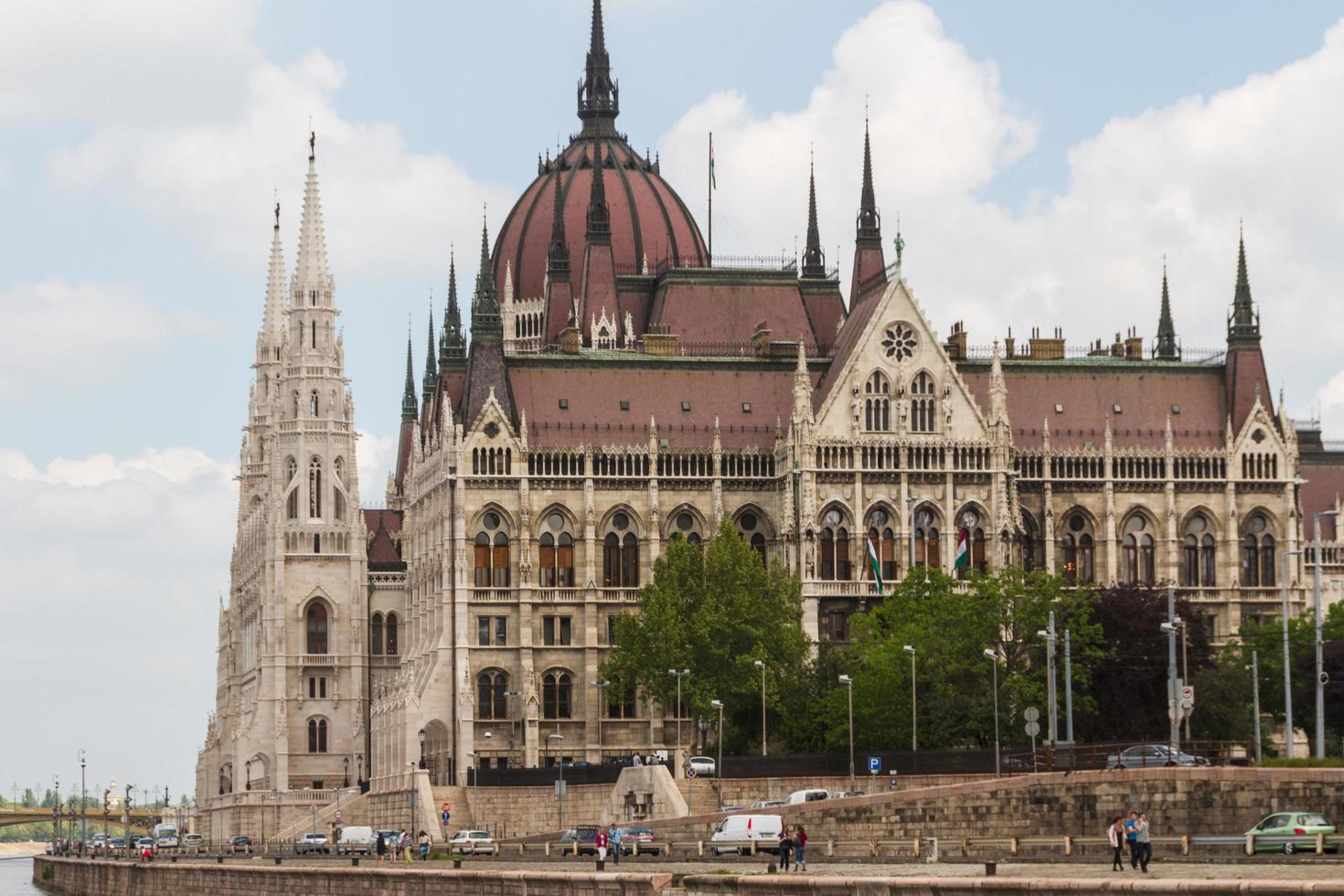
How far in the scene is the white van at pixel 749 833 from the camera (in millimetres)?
101938

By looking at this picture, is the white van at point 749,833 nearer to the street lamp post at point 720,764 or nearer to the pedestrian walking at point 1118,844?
the street lamp post at point 720,764

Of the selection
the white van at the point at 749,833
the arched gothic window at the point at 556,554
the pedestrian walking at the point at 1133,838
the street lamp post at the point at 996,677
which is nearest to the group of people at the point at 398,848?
the white van at the point at 749,833

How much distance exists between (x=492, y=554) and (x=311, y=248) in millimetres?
32327

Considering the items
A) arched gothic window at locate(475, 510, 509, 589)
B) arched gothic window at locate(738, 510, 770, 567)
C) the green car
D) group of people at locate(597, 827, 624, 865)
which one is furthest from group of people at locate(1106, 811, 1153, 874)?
arched gothic window at locate(738, 510, 770, 567)

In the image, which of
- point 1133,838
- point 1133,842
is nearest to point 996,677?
point 1133,838

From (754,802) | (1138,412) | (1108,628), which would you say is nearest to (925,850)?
(754,802)

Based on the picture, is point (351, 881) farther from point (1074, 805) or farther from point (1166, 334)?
point (1166, 334)

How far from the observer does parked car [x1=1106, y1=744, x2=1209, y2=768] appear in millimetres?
104938

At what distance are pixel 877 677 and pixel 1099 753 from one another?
2488cm

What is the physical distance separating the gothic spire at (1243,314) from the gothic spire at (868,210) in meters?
19.9

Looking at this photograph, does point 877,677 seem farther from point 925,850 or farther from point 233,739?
point 233,739

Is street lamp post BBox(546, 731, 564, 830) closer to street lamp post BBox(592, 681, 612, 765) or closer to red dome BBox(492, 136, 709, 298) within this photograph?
street lamp post BBox(592, 681, 612, 765)

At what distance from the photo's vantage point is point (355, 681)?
175 m

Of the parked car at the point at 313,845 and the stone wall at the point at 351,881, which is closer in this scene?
the stone wall at the point at 351,881
